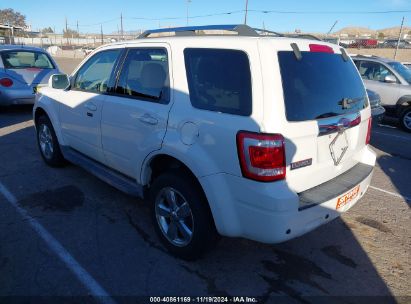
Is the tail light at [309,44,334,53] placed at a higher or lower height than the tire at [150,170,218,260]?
higher

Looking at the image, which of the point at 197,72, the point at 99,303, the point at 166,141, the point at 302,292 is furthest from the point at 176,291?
the point at 197,72

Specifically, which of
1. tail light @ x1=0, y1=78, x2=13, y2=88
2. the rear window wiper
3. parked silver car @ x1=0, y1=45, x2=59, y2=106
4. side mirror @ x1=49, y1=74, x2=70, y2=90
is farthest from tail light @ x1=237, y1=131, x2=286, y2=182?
tail light @ x1=0, y1=78, x2=13, y2=88

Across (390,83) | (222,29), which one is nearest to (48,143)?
(222,29)

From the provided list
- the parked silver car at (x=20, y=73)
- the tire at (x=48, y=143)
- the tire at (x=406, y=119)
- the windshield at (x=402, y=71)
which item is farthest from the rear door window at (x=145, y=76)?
the windshield at (x=402, y=71)

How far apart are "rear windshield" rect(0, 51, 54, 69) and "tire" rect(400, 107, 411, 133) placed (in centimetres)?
950

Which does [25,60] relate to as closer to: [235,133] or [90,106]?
[90,106]

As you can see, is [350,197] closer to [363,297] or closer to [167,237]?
[363,297]

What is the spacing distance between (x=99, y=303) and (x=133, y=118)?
63.7 inches

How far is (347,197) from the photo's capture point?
9.79 ft

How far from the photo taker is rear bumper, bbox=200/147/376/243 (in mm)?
2482

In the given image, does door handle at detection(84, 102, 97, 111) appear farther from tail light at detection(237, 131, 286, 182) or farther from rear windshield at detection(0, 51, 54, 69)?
rear windshield at detection(0, 51, 54, 69)

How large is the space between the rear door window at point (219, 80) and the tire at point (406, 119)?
793 cm

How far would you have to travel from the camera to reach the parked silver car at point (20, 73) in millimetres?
9023

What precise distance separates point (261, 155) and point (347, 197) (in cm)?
102
